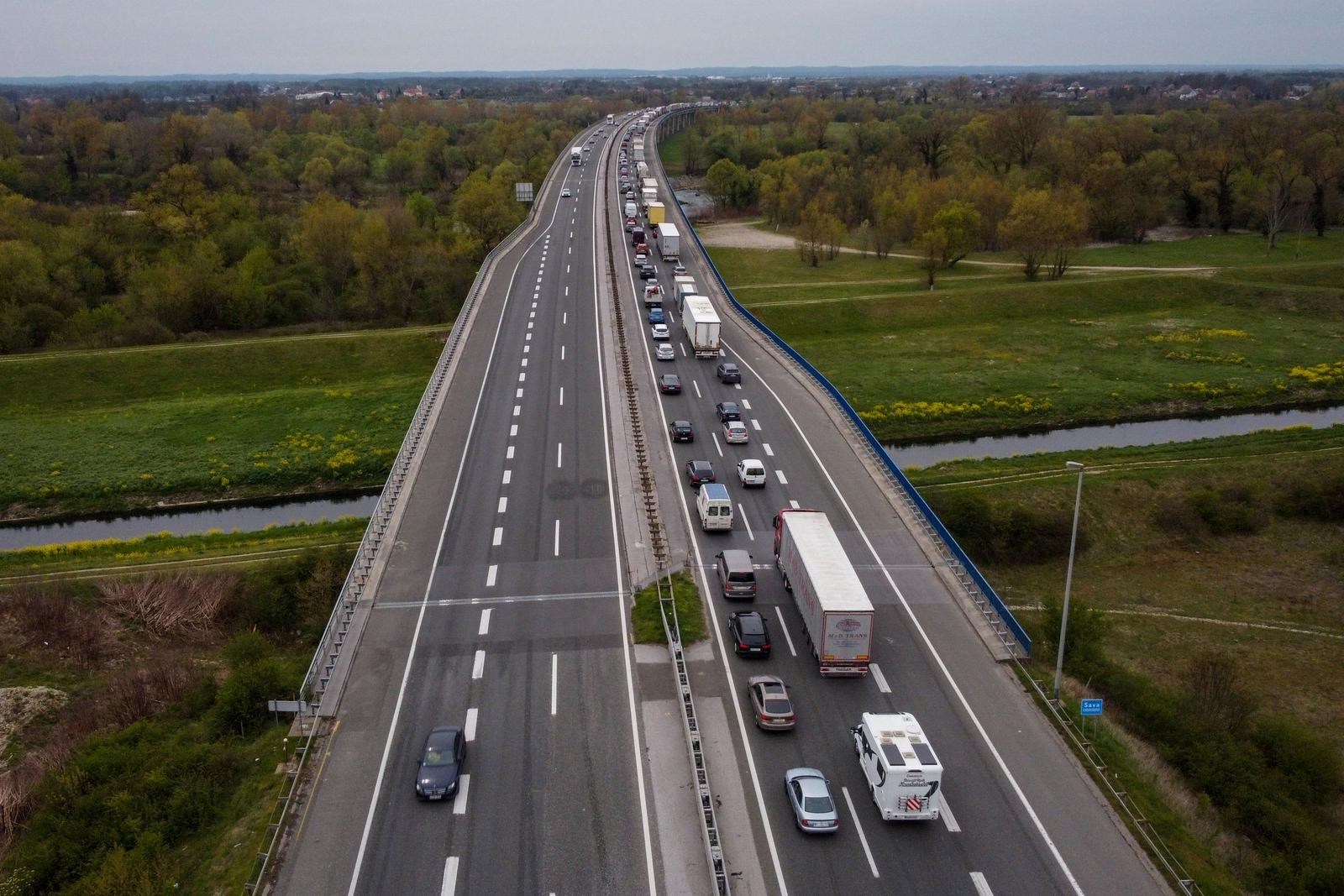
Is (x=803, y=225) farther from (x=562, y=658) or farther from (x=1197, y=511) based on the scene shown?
(x=562, y=658)

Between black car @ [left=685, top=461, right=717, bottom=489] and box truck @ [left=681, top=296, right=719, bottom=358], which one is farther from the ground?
box truck @ [left=681, top=296, right=719, bottom=358]

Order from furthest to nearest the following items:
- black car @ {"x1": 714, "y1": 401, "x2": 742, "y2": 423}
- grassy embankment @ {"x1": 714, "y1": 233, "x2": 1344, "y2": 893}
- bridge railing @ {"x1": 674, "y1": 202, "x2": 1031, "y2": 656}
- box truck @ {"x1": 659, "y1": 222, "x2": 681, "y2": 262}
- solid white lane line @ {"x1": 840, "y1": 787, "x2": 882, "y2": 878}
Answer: box truck @ {"x1": 659, "y1": 222, "x2": 681, "y2": 262}
black car @ {"x1": 714, "y1": 401, "x2": 742, "y2": 423}
bridge railing @ {"x1": 674, "y1": 202, "x2": 1031, "y2": 656}
grassy embankment @ {"x1": 714, "y1": 233, "x2": 1344, "y2": 893}
solid white lane line @ {"x1": 840, "y1": 787, "x2": 882, "y2": 878}

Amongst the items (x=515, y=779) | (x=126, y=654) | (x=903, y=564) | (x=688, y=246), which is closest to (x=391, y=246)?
(x=688, y=246)

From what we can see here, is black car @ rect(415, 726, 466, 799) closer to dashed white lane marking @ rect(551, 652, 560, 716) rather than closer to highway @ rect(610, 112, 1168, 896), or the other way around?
dashed white lane marking @ rect(551, 652, 560, 716)

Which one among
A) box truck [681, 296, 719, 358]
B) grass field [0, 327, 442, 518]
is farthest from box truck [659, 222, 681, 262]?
box truck [681, 296, 719, 358]

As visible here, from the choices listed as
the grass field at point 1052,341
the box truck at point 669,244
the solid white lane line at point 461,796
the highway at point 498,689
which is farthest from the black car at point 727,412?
the box truck at point 669,244

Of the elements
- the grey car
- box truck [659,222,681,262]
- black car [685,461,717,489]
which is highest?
box truck [659,222,681,262]

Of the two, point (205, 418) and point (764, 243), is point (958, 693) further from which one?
point (764, 243)
